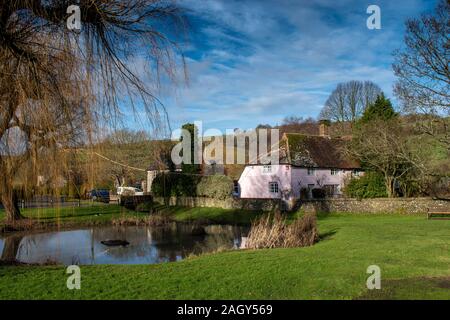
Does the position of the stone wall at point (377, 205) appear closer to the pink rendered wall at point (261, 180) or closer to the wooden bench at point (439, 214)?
the wooden bench at point (439, 214)

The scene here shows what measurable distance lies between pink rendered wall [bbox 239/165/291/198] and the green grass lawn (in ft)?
76.8

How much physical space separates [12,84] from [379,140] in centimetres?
2686

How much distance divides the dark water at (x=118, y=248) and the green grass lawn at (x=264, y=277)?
4506mm

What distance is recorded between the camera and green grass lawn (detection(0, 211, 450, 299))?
7164 mm

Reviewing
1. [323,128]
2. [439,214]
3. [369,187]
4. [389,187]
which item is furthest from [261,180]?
[439,214]

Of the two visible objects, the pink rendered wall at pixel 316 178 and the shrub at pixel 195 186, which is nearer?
the shrub at pixel 195 186

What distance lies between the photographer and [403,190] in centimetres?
3206

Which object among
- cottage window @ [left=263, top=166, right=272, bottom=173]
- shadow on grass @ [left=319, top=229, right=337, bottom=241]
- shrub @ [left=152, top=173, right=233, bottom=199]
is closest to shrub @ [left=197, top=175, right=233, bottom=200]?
shrub @ [left=152, top=173, right=233, bottom=199]

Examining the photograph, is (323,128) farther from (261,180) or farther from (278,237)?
(278,237)

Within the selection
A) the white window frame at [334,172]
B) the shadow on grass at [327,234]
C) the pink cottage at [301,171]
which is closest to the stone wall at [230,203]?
the pink cottage at [301,171]

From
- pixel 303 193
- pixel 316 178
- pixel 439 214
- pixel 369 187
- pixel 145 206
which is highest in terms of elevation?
pixel 316 178

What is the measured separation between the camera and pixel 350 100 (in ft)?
171

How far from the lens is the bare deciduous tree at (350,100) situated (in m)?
51.2

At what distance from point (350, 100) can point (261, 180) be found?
20.7 m
